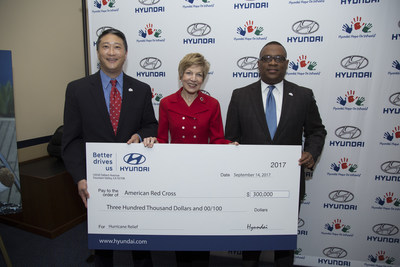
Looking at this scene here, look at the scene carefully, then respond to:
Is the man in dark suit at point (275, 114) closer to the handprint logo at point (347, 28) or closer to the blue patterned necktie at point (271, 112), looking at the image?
the blue patterned necktie at point (271, 112)

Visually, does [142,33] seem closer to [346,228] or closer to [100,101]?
[100,101]

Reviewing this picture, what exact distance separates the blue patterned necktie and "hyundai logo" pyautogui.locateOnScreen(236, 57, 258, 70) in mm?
616

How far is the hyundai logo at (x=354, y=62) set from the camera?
2551 millimetres

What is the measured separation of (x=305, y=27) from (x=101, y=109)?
6.55 ft

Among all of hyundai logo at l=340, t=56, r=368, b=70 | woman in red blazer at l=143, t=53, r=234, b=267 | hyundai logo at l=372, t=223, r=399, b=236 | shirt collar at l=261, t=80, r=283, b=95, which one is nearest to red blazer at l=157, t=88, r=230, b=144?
woman in red blazer at l=143, t=53, r=234, b=267

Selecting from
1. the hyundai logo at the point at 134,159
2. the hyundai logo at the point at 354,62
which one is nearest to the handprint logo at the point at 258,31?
the hyundai logo at the point at 354,62

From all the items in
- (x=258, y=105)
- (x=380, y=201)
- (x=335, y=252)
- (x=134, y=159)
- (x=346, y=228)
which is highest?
(x=258, y=105)

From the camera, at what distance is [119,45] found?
1.97 meters

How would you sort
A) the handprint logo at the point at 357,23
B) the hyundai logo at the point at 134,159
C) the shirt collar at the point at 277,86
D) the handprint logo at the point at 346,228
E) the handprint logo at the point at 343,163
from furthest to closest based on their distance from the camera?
1. the handprint logo at the point at 346,228
2. the handprint logo at the point at 343,163
3. the handprint logo at the point at 357,23
4. the shirt collar at the point at 277,86
5. the hyundai logo at the point at 134,159

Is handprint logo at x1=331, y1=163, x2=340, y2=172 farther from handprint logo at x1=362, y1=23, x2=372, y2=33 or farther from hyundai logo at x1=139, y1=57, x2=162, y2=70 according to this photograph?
hyundai logo at x1=139, y1=57, x2=162, y2=70

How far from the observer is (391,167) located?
105 inches

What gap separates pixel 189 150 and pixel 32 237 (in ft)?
8.84

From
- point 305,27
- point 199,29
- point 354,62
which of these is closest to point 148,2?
point 199,29

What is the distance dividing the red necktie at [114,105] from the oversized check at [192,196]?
0.24 metres
